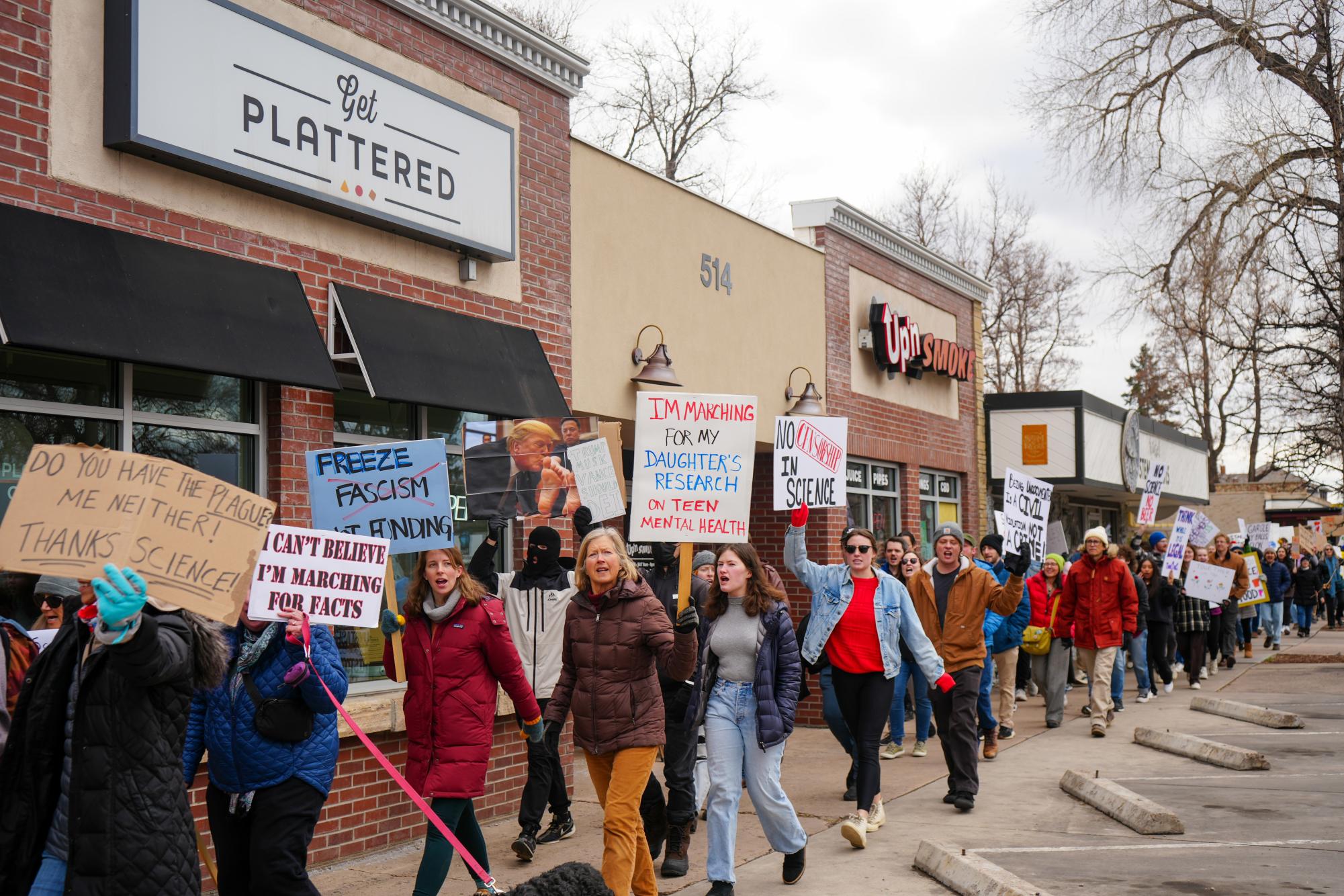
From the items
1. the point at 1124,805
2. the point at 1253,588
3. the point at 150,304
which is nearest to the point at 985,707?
the point at 1124,805

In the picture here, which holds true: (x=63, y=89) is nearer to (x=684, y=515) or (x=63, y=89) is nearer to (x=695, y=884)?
(x=684, y=515)

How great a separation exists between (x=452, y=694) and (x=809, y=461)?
13.8 ft

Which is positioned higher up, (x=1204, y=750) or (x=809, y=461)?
(x=809, y=461)

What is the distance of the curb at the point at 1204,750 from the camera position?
1098 cm

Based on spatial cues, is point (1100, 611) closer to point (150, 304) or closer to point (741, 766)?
point (741, 766)

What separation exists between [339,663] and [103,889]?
142 centimetres

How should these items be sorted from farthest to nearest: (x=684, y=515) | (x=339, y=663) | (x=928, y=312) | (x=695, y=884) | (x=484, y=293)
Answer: (x=928, y=312), (x=484, y=293), (x=684, y=515), (x=695, y=884), (x=339, y=663)

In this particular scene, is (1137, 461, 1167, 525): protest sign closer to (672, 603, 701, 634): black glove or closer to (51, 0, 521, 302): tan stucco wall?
(51, 0, 521, 302): tan stucco wall

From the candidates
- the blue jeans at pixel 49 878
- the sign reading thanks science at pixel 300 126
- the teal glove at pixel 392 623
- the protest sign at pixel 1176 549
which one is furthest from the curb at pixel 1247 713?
the blue jeans at pixel 49 878

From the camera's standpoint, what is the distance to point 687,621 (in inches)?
257

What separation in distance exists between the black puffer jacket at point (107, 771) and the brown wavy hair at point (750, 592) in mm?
3460

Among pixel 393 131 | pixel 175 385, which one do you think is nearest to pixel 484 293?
pixel 393 131

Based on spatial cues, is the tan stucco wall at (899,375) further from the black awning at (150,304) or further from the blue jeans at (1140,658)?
the black awning at (150,304)

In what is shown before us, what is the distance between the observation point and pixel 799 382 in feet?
48.5
